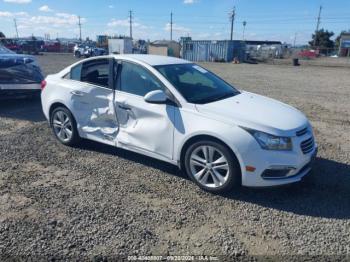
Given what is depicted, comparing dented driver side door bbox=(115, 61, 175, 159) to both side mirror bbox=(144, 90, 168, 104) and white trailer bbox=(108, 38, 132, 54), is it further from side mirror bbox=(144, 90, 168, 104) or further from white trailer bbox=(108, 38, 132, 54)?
white trailer bbox=(108, 38, 132, 54)

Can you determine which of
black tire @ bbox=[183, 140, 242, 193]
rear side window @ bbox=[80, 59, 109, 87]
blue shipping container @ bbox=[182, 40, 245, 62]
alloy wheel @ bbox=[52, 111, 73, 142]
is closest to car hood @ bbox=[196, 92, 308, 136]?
black tire @ bbox=[183, 140, 242, 193]

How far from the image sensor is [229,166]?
3.65 m

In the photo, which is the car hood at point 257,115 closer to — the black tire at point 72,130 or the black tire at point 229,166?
the black tire at point 229,166

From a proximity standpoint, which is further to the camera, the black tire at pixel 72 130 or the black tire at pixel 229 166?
the black tire at pixel 72 130

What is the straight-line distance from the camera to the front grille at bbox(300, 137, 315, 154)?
3.70m

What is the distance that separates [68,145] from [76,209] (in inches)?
82.6

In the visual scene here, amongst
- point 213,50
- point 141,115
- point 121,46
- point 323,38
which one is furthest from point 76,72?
point 323,38

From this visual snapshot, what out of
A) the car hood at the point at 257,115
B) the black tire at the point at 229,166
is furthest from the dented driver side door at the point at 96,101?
the car hood at the point at 257,115

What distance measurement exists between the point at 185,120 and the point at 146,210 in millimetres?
1162

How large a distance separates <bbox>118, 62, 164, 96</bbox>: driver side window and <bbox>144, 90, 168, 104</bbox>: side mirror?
21 centimetres

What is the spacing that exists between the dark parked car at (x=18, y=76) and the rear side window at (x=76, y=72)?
8.31 feet

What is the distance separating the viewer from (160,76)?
13.9 ft

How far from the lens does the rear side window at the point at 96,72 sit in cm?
483

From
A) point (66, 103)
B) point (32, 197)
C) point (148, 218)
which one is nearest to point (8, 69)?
point (66, 103)
